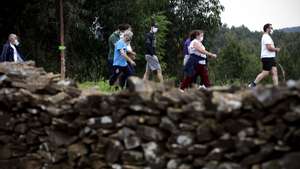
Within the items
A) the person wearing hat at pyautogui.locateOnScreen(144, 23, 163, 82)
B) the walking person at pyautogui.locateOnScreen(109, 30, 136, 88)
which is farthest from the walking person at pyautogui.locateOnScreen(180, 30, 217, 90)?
the person wearing hat at pyautogui.locateOnScreen(144, 23, 163, 82)

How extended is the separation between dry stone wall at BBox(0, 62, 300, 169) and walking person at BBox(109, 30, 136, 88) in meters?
3.55

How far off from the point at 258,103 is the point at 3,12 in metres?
22.0

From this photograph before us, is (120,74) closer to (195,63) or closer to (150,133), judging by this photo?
(195,63)

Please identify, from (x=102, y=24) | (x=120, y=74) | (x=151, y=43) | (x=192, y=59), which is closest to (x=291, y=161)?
(x=192, y=59)

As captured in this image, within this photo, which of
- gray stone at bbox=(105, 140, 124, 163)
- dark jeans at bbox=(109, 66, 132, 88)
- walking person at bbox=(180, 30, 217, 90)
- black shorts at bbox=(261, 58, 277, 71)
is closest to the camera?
gray stone at bbox=(105, 140, 124, 163)

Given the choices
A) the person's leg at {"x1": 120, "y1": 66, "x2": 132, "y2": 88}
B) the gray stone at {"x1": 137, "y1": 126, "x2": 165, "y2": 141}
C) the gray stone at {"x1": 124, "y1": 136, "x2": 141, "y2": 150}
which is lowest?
the gray stone at {"x1": 124, "y1": 136, "x2": 141, "y2": 150}

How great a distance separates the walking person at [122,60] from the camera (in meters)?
13.1

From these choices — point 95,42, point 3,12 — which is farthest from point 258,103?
point 95,42

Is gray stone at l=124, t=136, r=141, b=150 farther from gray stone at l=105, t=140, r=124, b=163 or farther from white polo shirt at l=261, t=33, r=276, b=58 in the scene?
white polo shirt at l=261, t=33, r=276, b=58

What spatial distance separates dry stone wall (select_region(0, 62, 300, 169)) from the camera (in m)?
6.30

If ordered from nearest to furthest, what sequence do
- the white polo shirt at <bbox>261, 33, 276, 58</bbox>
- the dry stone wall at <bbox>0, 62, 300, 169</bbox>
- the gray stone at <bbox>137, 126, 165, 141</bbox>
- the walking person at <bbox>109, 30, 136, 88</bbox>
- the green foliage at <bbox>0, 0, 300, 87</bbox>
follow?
the dry stone wall at <bbox>0, 62, 300, 169</bbox> → the gray stone at <bbox>137, 126, 165, 141</bbox> → the walking person at <bbox>109, 30, 136, 88</bbox> → the white polo shirt at <bbox>261, 33, 276, 58</bbox> → the green foliage at <bbox>0, 0, 300, 87</bbox>

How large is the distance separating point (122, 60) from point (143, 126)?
233 inches

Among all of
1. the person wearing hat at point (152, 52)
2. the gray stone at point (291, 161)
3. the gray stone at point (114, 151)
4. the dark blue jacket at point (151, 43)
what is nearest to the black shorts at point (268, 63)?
the person wearing hat at point (152, 52)

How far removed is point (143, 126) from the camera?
295 inches
